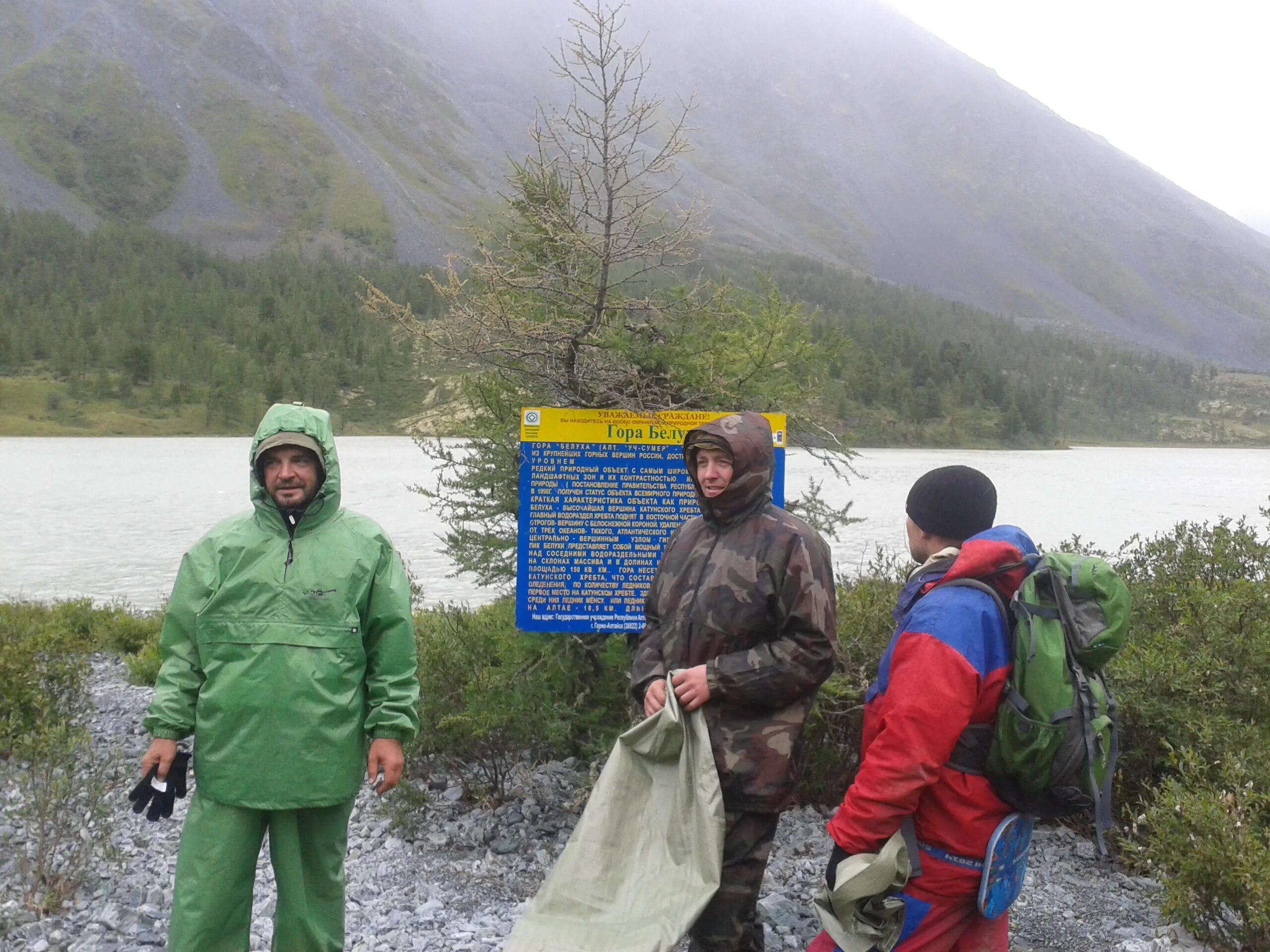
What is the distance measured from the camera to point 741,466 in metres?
3.16

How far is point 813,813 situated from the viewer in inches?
212

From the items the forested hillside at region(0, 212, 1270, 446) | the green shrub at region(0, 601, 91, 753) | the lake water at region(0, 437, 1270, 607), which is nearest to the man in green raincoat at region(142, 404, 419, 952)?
the green shrub at region(0, 601, 91, 753)

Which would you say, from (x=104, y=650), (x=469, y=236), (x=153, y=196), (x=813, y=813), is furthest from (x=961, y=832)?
(x=153, y=196)

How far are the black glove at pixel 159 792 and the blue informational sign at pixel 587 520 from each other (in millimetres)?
1748

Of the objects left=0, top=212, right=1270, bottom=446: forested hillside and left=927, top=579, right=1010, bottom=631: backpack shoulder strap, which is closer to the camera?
left=927, top=579, right=1010, bottom=631: backpack shoulder strap

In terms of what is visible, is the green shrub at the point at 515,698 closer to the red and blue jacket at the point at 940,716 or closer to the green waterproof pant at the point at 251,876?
the green waterproof pant at the point at 251,876

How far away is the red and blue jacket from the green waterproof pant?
178 centimetres

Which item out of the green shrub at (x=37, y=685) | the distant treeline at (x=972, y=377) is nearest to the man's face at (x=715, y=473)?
the distant treeline at (x=972, y=377)

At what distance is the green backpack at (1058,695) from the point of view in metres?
2.46

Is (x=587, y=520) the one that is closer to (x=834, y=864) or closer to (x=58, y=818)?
(x=834, y=864)

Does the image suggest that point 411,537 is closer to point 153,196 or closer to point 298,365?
point 298,365

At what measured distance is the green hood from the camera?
3.18 metres

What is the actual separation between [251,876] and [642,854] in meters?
1.33

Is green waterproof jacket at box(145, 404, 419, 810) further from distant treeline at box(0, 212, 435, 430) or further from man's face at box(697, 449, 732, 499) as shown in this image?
distant treeline at box(0, 212, 435, 430)
